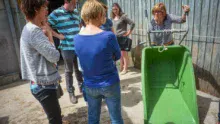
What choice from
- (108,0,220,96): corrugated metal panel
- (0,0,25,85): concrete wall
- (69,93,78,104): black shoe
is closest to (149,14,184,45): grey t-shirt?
(108,0,220,96): corrugated metal panel

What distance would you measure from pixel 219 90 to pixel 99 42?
251 centimetres

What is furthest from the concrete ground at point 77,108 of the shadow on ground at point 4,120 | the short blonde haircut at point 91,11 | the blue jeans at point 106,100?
the short blonde haircut at point 91,11

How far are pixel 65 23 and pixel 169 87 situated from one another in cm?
186

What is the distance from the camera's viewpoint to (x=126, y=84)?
398 centimetres

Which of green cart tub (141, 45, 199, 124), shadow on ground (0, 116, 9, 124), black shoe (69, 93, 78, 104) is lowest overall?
shadow on ground (0, 116, 9, 124)

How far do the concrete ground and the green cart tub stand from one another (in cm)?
28

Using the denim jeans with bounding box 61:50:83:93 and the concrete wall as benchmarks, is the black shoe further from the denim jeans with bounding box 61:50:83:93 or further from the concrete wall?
the concrete wall

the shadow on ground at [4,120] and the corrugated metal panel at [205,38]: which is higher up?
the corrugated metal panel at [205,38]

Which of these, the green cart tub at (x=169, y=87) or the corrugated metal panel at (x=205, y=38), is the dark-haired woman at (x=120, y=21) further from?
the green cart tub at (x=169, y=87)

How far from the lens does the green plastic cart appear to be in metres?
2.44

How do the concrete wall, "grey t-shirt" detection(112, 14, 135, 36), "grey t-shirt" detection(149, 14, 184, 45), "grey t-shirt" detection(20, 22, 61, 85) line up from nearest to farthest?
"grey t-shirt" detection(20, 22, 61, 85) < "grey t-shirt" detection(149, 14, 184, 45) < "grey t-shirt" detection(112, 14, 135, 36) < the concrete wall

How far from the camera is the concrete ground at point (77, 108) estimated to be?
9.12 ft

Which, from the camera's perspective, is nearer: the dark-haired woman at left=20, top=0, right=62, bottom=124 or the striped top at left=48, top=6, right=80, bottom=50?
the dark-haired woman at left=20, top=0, right=62, bottom=124

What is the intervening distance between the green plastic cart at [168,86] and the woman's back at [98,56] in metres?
0.86
